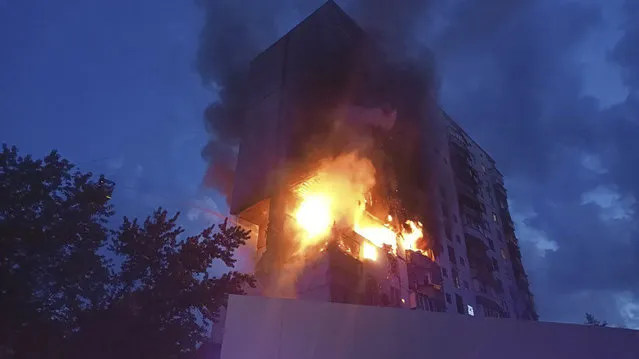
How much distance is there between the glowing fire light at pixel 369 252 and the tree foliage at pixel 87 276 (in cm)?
1487

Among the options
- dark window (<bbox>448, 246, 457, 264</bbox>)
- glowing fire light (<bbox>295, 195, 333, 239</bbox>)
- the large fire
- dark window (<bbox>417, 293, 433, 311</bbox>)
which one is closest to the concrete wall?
glowing fire light (<bbox>295, 195, 333, 239</bbox>)

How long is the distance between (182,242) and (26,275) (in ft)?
15.9

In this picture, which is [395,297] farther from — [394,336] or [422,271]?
[394,336]

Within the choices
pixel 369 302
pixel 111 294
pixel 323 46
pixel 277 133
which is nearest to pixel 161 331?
pixel 111 294

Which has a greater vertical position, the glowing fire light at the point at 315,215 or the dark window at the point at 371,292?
the glowing fire light at the point at 315,215

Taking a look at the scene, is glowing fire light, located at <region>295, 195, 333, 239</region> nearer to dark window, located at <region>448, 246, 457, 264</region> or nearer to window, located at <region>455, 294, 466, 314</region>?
dark window, located at <region>448, 246, 457, 264</region>

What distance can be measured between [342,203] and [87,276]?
783 inches

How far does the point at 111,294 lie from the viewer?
1430cm

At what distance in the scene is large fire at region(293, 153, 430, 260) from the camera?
30938mm

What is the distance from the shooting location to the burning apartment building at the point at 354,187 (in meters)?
29.2

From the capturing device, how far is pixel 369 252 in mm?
29906

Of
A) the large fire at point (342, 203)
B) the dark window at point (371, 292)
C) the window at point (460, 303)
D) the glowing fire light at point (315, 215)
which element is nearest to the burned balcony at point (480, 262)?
the window at point (460, 303)

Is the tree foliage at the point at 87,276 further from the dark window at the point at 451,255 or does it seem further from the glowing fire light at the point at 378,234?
the dark window at the point at 451,255

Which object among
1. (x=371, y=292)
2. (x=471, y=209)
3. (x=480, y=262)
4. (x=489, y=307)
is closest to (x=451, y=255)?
(x=480, y=262)
